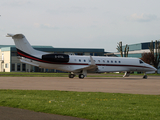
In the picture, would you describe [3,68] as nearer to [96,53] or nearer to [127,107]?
[96,53]

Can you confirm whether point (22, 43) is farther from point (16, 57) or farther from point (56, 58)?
point (16, 57)

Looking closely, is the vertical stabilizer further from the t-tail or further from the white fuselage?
the white fuselage

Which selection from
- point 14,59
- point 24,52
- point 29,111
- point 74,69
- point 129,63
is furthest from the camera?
point 14,59

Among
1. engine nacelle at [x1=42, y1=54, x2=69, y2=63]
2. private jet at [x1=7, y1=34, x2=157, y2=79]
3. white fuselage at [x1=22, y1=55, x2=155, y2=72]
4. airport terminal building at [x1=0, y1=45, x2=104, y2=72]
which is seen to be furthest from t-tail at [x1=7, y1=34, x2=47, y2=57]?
airport terminal building at [x1=0, y1=45, x2=104, y2=72]

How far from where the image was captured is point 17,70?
253 feet

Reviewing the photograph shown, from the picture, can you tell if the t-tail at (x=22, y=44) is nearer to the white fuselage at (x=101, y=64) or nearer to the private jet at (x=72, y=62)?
the private jet at (x=72, y=62)

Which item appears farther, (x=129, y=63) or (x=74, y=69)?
(x=129, y=63)

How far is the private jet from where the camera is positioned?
3406 centimetres

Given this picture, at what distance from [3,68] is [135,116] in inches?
3055

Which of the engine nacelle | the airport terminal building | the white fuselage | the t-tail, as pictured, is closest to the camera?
the t-tail

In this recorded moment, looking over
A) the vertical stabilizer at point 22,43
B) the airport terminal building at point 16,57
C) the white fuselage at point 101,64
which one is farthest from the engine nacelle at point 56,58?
the airport terminal building at point 16,57

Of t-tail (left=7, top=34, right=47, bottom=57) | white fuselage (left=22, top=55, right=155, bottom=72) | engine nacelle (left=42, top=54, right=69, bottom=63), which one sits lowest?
white fuselage (left=22, top=55, right=155, bottom=72)

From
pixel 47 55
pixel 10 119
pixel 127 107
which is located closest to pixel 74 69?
pixel 47 55

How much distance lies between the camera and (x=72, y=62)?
→ 3659 cm
